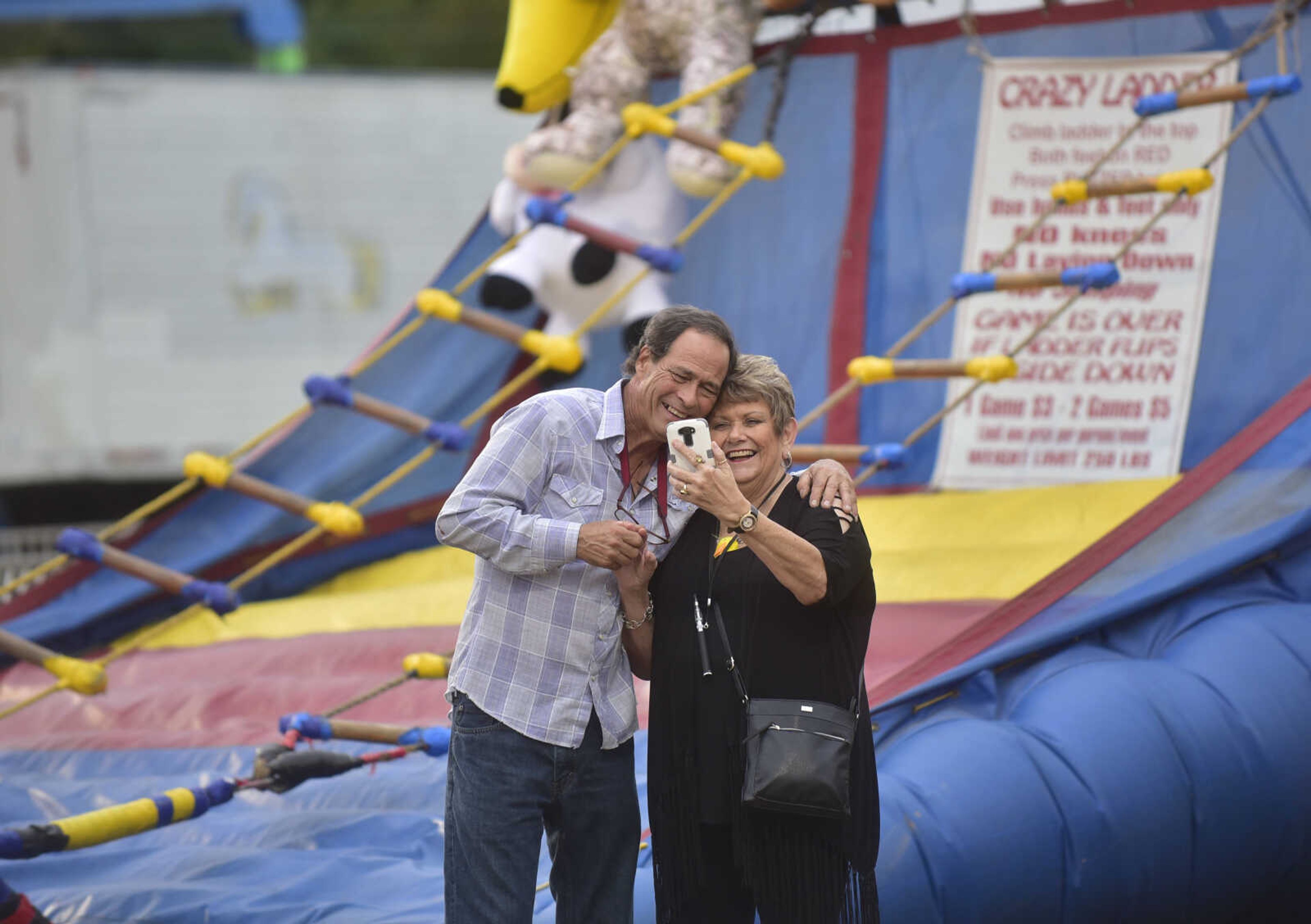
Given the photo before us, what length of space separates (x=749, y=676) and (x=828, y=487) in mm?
246

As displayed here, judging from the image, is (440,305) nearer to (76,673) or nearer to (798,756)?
(76,673)

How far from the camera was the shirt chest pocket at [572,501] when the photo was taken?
6.35ft

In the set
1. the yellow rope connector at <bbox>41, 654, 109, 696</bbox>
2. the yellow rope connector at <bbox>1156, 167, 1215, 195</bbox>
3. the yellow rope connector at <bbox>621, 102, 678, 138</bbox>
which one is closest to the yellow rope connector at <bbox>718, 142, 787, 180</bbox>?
the yellow rope connector at <bbox>621, 102, 678, 138</bbox>

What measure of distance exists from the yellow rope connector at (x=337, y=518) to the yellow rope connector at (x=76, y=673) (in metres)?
0.62

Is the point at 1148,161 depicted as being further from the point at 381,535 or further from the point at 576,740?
the point at 576,740

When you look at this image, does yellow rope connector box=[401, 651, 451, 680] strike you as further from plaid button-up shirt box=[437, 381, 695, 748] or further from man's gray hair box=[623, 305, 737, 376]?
man's gray hair box=[623, 305, 737, 376]

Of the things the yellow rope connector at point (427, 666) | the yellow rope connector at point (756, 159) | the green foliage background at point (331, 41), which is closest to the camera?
the yellow rope connector at point (427, 666)

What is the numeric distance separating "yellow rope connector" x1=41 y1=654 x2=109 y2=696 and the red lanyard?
2.02 m

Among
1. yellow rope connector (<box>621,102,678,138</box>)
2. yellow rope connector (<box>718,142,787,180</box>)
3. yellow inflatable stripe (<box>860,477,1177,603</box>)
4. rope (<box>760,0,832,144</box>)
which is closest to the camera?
yellow inflatable stripe (<box>860,477,1177,603</box>)

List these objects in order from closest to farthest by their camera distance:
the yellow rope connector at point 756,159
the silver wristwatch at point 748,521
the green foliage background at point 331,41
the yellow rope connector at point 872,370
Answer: the silver wristwatch at point 748,521, the yellow rope connector at point 872,370, the yellow rope connector at point 756,159, the green foliage background at point 331,41

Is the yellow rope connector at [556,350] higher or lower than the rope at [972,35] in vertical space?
lower

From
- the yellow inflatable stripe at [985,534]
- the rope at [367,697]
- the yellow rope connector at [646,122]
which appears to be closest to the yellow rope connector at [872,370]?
the yellow inflatable stripe at [985,534]

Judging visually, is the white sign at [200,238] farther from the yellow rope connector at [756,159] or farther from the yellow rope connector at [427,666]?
the yellow rope connector at [427,666]

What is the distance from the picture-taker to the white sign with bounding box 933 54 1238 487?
382cm
